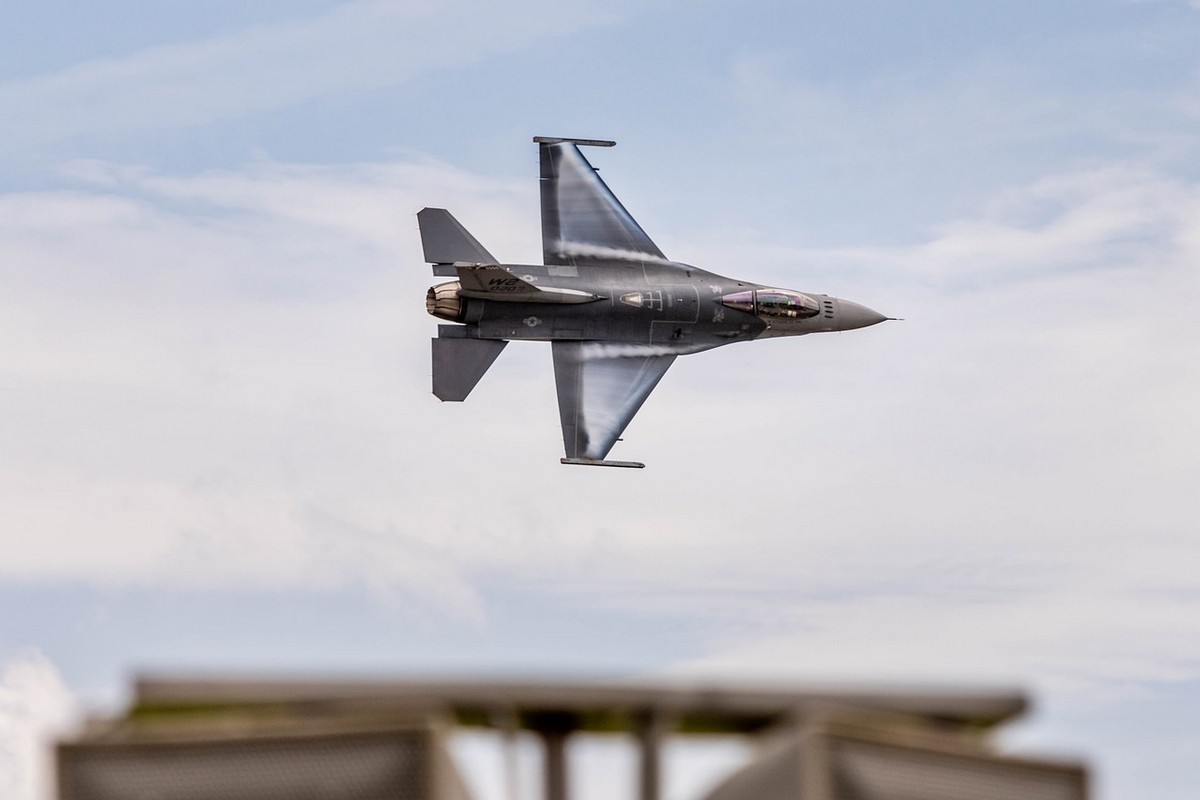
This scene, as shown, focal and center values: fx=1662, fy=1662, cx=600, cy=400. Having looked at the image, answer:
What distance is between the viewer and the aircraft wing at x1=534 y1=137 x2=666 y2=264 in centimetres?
4672

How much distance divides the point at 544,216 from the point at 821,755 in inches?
1662

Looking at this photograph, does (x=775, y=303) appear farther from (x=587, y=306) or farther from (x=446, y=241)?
(x=446, y=241)

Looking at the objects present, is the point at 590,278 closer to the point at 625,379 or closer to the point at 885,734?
the point at 625,379

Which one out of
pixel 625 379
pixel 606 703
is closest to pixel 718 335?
pixel 625 379

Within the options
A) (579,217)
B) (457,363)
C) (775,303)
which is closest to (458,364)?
(457,363)

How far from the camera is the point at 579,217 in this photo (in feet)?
156

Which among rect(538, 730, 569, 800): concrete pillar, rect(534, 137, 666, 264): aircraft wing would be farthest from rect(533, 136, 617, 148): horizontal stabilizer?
rect(538, 730, 569, 800): concrete pillar

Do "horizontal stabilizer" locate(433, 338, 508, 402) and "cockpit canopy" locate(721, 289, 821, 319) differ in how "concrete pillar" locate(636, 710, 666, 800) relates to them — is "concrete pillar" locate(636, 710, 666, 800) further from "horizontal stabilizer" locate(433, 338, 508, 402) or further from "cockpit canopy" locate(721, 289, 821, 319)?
"cockpit canopy" locate(721, 289, 821, 319)

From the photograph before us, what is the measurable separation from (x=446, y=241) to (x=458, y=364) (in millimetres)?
3503

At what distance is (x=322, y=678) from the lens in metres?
6.30

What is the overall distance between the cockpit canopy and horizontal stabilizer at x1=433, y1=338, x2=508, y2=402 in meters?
7.07

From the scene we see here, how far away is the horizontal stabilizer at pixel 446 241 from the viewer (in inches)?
1758

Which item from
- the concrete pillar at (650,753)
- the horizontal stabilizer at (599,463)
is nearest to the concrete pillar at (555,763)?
the concrete pillar at (650,753)

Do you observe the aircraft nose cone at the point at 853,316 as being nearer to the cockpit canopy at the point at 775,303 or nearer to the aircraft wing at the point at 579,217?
the cockpit canopy at the point at 775,303
